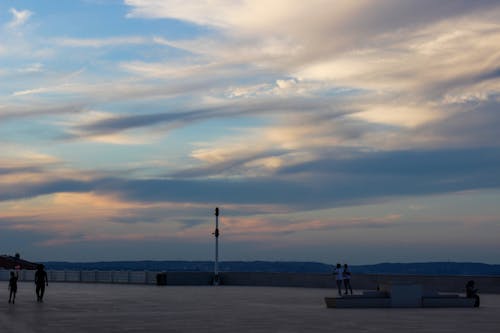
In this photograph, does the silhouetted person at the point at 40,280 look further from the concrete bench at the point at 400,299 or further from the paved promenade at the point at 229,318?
the concrete bench at the point at 400,299

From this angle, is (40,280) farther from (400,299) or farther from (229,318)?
(400,299)

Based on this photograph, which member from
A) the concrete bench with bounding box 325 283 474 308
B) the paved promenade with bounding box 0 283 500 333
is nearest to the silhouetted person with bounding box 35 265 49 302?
the paved promenade with bounding box 0 283 500 333

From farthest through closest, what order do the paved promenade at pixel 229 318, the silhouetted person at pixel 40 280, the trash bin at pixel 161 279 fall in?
the trash bin at pixel 161 279, the silhouetted person at pixel 40 280, the paved promenade at pixel 229 318

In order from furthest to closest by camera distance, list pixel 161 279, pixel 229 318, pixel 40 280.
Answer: pixel 161 279 → pixel 40 280 → pixel 229 318

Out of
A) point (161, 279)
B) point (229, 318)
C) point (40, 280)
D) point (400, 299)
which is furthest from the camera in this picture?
point (161, 279)

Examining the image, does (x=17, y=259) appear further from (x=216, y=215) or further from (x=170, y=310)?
(x=170, y=310)

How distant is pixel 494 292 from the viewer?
51156mm

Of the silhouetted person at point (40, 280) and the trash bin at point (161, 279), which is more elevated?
the trash bin at point (161, 279)

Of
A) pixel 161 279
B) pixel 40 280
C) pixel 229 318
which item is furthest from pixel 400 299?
pixel 161 279

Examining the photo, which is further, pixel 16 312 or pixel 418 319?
pixel 16 312

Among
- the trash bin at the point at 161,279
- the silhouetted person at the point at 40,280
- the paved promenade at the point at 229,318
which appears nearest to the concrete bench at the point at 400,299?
the paved promenade at the point at 229,318

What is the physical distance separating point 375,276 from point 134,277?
896 inches

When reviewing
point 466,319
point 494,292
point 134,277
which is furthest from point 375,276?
point 466,319

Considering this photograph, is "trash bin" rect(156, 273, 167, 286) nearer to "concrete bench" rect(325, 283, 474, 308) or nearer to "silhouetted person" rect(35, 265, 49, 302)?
"silhouetted person" rect(35, 265, 49, 302)
